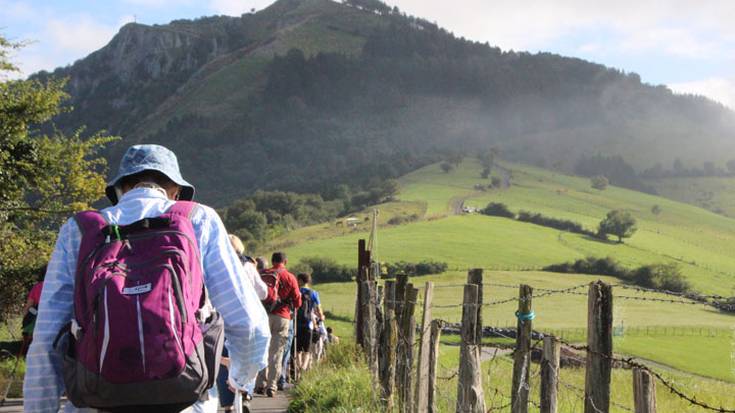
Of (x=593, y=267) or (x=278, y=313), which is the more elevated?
(x=278, y=313)

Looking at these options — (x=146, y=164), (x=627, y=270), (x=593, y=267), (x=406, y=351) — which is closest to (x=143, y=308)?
(x=146, y=164)

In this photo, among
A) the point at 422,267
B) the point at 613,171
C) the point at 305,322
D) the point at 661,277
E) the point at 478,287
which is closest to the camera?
the point at 478,287

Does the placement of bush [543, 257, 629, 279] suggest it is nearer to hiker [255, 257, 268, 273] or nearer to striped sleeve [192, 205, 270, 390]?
hiker [255, 257, 268, 273]

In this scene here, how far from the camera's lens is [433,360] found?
6422 mm

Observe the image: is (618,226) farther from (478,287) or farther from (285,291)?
(478,287)

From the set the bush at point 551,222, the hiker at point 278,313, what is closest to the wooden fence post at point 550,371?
the hiker at point 278,313

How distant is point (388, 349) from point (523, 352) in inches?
115

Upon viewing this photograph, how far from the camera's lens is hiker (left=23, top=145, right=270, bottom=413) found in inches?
101

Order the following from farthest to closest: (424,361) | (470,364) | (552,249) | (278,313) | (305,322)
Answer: (552,249) < (305,322) < (278,313) < (424,361) < (470,364)

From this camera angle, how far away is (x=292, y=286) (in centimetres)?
994

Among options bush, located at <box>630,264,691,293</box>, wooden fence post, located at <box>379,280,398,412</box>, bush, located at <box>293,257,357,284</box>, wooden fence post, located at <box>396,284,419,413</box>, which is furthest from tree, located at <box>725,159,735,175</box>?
wooden fence post, located at <box>396,284,419,413</box>

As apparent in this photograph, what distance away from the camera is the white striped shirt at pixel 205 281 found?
2.85 m

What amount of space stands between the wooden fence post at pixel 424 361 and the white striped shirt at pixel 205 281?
3477 mm

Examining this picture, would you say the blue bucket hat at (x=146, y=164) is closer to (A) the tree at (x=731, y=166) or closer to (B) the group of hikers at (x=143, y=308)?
(B) the group of hikers at (x=143, y=308)
